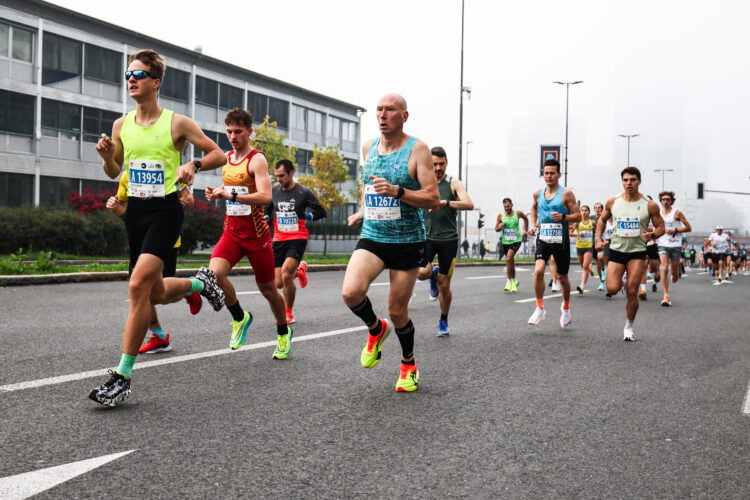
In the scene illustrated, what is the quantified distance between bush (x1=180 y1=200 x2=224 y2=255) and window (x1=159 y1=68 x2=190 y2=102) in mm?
14573

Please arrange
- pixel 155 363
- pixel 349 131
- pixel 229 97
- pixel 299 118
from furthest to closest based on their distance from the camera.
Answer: pixel 349 131 < pixel 299 118 < pixel 229 97 < pixel 155 363

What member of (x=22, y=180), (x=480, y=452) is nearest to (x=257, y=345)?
(x=480, y=452)

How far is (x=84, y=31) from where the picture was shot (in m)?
35.8

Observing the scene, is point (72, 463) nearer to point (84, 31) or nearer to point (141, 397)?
point (141, 397)

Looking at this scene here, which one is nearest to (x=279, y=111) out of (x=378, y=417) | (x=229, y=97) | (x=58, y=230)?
(x=229, y=97)

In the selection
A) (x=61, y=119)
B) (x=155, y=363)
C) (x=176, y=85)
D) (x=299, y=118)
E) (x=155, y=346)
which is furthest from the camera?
(x=299, y=118)

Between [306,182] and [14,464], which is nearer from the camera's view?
[14,464]

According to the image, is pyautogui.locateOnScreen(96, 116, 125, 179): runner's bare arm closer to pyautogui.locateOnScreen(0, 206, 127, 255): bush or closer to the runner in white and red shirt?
the runner in white and red shirt

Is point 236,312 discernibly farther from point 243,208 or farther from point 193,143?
point 193,143

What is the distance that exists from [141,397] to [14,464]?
1.34 meters

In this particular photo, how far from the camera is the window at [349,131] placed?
59781mm

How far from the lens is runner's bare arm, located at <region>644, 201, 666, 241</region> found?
Answer: 343 inches

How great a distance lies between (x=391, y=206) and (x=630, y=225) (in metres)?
4.73

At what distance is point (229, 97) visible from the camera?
1848 inches
